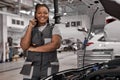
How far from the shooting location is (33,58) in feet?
8.52

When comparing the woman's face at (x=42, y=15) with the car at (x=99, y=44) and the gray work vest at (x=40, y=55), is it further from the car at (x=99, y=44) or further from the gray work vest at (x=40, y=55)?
the car at (x=99, y=44)

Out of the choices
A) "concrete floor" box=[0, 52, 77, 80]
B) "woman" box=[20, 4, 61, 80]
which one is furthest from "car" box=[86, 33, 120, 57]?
"woman" box=[20, 4, 61, 80]

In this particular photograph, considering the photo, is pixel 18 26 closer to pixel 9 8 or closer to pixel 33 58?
pixel 9 8

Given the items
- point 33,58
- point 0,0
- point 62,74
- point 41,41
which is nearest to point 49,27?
point 41,41

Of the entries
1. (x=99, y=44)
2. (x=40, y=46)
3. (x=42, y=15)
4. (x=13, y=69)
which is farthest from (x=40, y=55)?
(x=13, y=69)

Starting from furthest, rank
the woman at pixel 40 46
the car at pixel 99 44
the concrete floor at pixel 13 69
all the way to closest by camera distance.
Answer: the concrete floor at pixel 13 69 → the car at pixel 99 44 → the woman at pixel 40 46

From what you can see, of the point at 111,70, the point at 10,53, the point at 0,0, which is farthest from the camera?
the point at 10,53

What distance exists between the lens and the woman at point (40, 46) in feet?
8.48

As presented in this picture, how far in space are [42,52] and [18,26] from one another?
14669 millimetres

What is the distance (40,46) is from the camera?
2627 mm

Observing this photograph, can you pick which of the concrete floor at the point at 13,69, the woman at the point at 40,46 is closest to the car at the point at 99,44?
the concrete floor at the point at 13,69

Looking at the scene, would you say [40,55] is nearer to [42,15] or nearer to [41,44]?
[41,44]

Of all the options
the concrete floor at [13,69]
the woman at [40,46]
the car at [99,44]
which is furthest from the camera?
the concrete floor at [13,69]

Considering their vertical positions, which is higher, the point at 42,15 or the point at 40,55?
the point at 42,15
